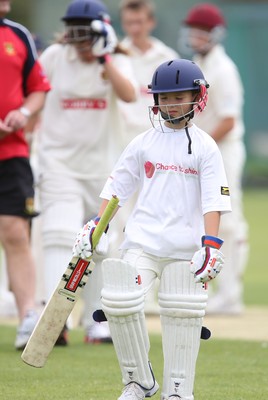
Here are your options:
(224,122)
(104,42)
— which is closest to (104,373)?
(104,42)

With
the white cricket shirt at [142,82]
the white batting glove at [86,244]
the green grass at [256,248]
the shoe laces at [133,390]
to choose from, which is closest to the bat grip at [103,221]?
the white batting glove at [86,244]

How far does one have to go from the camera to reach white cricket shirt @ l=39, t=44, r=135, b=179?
26.2ft

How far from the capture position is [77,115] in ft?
26.2

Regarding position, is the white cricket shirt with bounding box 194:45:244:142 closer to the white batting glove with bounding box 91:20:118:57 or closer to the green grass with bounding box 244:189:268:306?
the green grass with bounding box 244:189:268:306

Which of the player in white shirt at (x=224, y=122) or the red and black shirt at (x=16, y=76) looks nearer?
the red and black shirt at (x=16, y=76)

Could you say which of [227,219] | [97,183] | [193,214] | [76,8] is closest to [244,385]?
[193,214]

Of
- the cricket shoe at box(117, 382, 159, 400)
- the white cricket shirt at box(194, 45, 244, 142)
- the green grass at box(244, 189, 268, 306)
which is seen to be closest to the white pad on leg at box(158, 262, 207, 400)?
the cricket shoe at box(117, 382, 159, 400)

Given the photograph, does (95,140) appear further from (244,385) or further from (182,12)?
(182,12)

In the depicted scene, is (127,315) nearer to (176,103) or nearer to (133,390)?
(133,390)

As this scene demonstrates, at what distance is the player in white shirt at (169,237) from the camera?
17.1ft

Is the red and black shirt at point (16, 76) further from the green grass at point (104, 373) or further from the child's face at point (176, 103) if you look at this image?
the child's face at point (176, 103)

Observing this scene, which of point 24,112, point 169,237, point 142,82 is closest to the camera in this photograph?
point 169,237

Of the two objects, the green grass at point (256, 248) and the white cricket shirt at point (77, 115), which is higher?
the white cricket shirt at point (77, 115)

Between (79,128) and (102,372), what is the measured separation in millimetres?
2024
